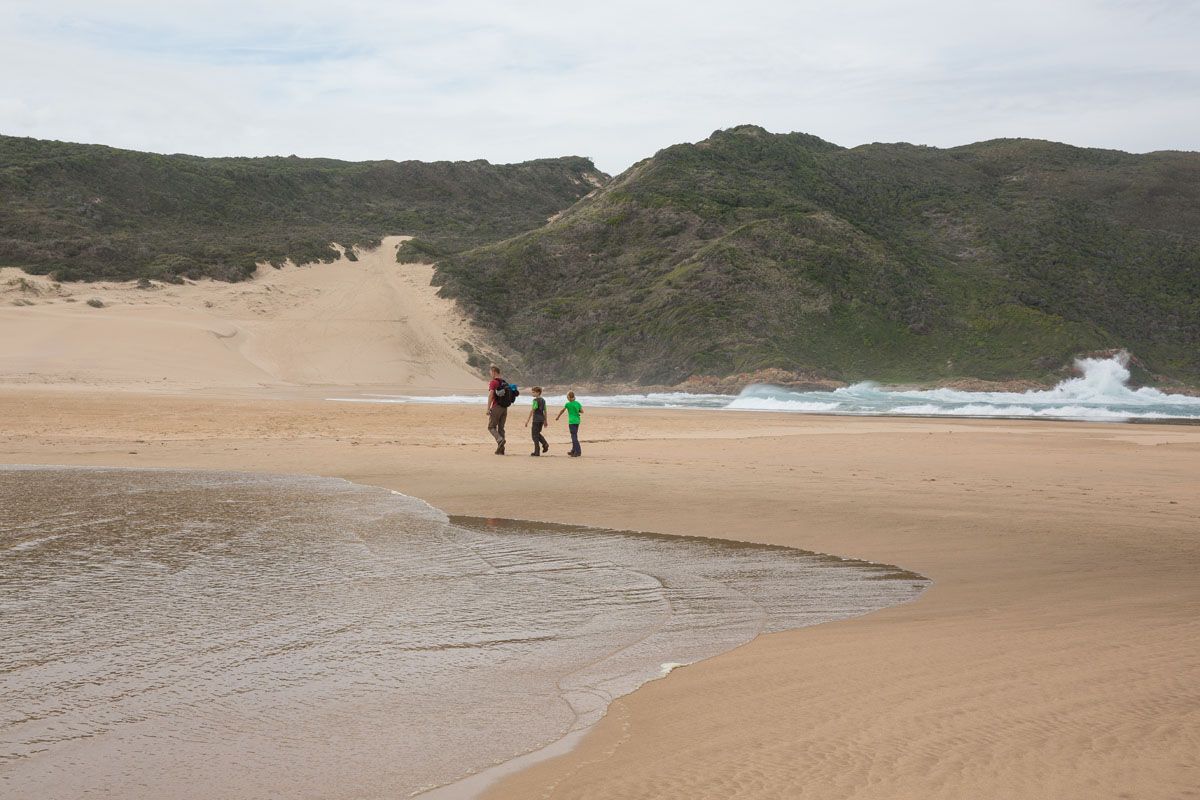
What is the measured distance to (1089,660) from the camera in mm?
5148


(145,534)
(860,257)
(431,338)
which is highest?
(860,257)

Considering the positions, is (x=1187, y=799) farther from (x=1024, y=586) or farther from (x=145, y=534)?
(x=145, y=534)

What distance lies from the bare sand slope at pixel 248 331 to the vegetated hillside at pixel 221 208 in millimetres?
2623

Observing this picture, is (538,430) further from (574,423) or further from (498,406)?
(498,406)

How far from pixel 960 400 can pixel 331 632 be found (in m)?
39.5

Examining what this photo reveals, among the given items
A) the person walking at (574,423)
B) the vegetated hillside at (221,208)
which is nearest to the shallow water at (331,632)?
the person walking at (574,423)

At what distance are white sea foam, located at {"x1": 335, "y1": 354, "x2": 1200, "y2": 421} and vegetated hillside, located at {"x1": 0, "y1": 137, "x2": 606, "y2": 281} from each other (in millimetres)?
25839

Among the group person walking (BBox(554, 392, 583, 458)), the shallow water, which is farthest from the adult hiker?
the shallow water

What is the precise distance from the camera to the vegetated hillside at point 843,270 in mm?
53250

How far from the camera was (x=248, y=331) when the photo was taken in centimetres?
5022

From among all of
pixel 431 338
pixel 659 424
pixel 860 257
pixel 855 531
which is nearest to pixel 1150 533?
pixel 855 531

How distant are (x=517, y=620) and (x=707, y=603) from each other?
145 cm

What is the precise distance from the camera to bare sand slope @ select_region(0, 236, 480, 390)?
4016cm

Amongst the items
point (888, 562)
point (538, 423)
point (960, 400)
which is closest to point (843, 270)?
point (960, 400)
